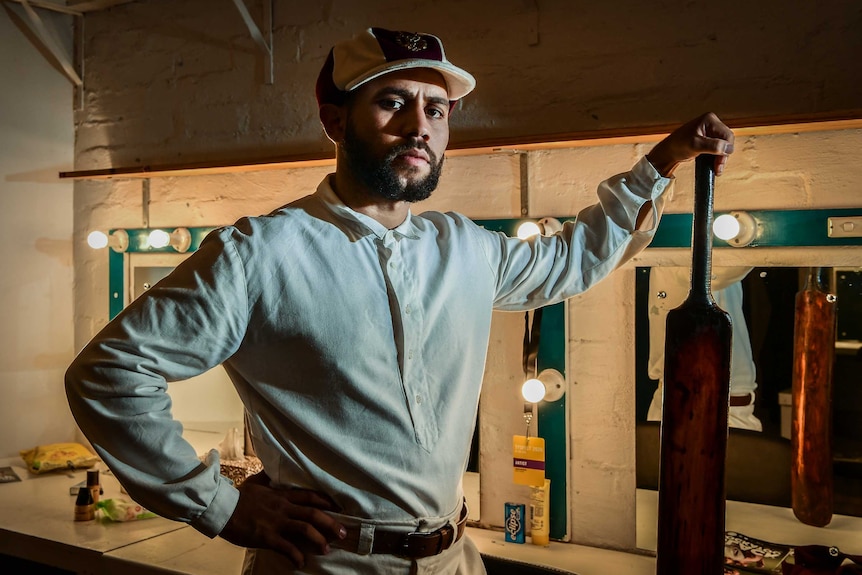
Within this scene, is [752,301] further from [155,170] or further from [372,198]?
[155,170]

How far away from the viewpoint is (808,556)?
154 cm

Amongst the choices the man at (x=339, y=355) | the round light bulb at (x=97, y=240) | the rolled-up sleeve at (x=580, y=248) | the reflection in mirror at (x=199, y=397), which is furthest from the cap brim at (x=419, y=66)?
the round light bulb at (x=97, y=240)

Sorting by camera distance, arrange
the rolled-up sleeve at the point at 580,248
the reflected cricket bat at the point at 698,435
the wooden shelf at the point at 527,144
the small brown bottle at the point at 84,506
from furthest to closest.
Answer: the small brown bottle at the point at 84,506
the wooden shelf at the point at 527,144
the rolled-up sleeve at the point at 580,248
the reflected cricket bat at the point at 698,435

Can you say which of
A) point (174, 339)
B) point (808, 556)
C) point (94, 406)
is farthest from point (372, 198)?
point (808, 556)

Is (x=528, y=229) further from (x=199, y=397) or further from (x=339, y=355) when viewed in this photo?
(x=199, y=397)

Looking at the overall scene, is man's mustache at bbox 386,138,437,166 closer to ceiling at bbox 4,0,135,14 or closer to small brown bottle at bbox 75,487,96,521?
small brown bottle at bbox 75,487,96,521

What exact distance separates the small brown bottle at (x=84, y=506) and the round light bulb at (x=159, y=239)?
829 mm

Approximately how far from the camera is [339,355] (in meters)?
1.19

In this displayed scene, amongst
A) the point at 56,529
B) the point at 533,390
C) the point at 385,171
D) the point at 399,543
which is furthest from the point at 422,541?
the point at 56,529

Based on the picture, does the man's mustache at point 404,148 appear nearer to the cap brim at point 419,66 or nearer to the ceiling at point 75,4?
the cap brim at point 419,66

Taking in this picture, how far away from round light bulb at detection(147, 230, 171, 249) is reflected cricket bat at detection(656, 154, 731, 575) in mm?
1871

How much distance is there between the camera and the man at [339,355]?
1.12 meters

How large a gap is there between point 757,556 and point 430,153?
1.20 metres

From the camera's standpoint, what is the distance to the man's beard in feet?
4.05
